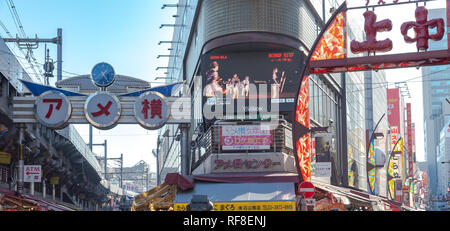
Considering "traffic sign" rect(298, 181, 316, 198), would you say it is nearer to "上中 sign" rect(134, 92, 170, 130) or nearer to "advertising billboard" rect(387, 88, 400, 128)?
"上中 sign" rect(134, 92, 170, 130)

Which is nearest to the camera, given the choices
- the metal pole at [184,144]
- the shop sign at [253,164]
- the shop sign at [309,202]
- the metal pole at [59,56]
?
the shop sign at [309,202]

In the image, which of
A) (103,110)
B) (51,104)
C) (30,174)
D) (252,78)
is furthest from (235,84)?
(30,174)

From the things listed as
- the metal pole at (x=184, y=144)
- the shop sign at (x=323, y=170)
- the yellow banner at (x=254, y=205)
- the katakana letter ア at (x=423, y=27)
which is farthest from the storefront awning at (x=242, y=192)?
the katakana letter ア at (x=423, y=27)

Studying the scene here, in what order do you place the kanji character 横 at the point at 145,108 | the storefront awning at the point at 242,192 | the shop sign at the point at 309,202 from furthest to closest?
the kanji character 横 at the point at 145,108 < the storefront awning at the point at 242,192 < the shop sign at the point at 309,202

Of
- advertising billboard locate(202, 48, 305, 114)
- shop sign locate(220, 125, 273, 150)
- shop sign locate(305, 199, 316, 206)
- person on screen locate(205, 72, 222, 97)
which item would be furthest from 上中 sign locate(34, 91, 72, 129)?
shop sign locate(305, 199, 316, 206)

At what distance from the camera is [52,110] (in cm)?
3225

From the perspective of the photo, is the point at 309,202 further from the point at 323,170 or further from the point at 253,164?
the point at 323,170

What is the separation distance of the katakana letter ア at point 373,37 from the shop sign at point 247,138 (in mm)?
8663

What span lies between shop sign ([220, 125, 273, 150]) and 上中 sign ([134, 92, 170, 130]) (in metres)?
3.33

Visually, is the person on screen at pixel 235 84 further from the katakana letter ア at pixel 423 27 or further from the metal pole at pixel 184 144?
the katakana letter ア at pixel 423 27

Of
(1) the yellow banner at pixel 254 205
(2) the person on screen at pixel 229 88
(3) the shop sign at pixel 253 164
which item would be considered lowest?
(1) the yellow banner at pixel 254 205

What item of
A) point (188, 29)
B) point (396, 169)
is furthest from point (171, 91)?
point (396, 169)

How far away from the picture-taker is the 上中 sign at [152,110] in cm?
3192
